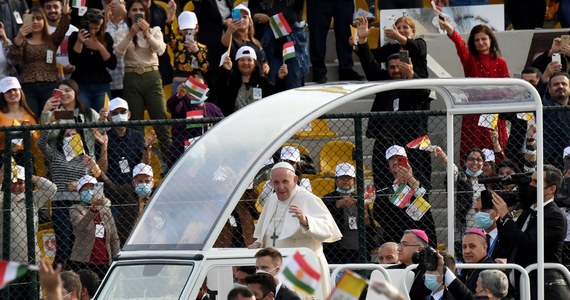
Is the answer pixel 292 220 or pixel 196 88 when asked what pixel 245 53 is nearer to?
pixel 196 88

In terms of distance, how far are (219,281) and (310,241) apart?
1207 mm

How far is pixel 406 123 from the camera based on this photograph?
1452cm

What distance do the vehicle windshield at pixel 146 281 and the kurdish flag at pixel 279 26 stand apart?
7.13 metres

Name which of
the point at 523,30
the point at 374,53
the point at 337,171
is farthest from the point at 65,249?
the point at 523,30

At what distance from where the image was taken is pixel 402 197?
14.3 metres

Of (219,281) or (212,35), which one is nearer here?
(219,281)

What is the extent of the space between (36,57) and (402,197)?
4.91m

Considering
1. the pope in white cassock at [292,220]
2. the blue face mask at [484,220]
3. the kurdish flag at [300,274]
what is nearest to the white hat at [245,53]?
the pope in white cassock at [292,220]

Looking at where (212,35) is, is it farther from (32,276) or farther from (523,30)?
(32,276)

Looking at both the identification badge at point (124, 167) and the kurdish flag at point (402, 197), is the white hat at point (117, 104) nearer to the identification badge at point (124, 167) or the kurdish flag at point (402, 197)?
the identification badge at point (124, 167)

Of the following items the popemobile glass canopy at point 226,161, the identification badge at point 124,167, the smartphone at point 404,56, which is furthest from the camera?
the smartphone at point 404,56

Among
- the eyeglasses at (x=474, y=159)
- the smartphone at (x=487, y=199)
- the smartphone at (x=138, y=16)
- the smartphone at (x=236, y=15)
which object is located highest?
the smartphone at (x=138, y=16)

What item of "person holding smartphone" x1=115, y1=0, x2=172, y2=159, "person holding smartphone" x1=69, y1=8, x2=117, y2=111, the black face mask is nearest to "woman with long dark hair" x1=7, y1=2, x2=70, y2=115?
"person holding smartphone" x1=69, y1=8, x2=117, y2=111

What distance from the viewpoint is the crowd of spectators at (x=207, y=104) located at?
14328mm
